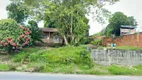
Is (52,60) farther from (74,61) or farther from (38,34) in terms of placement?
(38,34)

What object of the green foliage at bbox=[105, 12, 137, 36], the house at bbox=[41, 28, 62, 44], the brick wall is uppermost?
the green foliage at bbox=[105, 12, 137, 36]

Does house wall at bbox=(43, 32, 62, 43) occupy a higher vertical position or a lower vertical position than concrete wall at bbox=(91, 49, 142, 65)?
higher

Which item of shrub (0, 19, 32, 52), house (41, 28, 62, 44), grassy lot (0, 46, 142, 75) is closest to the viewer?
grassy lot (0, 46, 142, 75)

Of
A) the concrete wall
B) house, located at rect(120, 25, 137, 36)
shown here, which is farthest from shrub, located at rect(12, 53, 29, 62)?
house, located at rect(120, 25, 137, 36)

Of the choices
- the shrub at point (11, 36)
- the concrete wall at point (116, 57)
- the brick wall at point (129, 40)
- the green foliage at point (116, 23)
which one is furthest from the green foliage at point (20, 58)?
the green foliage at point (116, 23)

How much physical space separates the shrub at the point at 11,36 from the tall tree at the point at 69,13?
315 centimetres

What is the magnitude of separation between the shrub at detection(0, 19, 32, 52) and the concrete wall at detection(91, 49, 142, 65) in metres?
6.06

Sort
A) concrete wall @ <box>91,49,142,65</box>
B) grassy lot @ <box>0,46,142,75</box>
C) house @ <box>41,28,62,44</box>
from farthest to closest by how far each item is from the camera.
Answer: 1. house @ <box>41,28,62,44</box>
2. concrete wall @ <box>91,49,142,65</box>
3. grassy lot @ <box>0,46,142,75</box>

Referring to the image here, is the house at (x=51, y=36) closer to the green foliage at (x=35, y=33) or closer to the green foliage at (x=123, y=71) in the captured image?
the green foliage at (x=35, y=33)

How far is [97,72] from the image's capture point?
13570mm

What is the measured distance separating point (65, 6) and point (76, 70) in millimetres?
8717

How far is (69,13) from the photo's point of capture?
65.3 ft

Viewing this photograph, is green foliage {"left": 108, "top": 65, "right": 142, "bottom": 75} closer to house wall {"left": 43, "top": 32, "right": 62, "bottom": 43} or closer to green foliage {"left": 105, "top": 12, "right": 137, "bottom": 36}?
green foliage {"left": 105, "top": 12, "right": 137, "bottom": 36}

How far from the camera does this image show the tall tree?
797 inches
